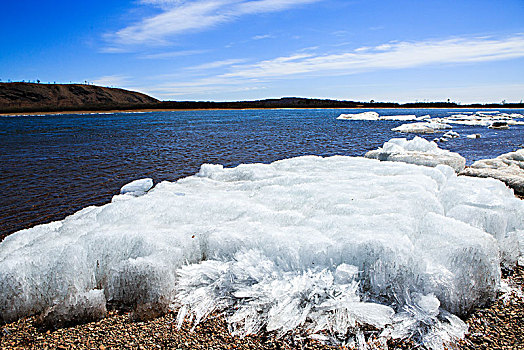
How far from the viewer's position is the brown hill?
402ft

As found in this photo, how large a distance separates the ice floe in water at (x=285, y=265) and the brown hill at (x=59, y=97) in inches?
5204

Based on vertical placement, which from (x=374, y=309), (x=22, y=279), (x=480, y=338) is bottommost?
(x=480, y=338)

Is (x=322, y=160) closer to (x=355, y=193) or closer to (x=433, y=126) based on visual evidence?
(x=355, y=193)

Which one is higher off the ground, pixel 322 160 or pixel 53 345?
pixel 322 160

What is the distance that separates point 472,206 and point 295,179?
3.27 metres

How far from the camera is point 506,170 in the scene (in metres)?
9.34

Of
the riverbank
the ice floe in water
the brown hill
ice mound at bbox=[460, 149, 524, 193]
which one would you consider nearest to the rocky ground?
the riverbank

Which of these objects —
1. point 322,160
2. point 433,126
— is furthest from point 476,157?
point 433,126

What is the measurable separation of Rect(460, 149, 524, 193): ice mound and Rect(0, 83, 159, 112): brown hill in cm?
13261

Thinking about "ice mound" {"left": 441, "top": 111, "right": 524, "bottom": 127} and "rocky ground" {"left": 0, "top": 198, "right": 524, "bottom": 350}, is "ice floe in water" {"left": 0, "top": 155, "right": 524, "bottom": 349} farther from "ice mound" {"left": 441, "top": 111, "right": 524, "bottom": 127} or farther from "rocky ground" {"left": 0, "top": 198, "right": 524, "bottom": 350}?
"ice mound" {"left": 441, "top": 111, "right": 524, "bottom": 127}

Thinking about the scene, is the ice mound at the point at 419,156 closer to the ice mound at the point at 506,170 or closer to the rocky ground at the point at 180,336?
the ice mound at the point at 506,170

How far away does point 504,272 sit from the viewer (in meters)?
3.97

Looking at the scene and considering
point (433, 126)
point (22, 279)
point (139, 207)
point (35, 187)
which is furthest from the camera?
point (433, 126)

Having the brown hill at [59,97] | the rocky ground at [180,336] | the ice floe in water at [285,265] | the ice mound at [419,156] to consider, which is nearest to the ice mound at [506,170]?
the ice mound at [419,156]
